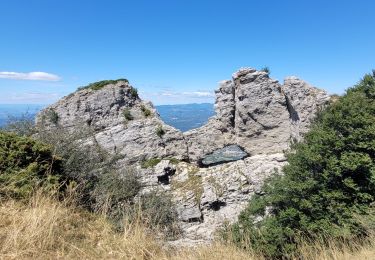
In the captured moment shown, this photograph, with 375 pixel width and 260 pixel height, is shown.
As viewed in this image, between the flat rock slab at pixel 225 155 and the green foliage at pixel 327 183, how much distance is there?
16633 mm

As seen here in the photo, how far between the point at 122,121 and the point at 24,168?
31.3m

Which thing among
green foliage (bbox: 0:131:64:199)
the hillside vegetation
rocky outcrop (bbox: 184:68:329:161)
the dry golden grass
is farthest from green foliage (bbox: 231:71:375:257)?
rocky outcrop (bbox: 184:68:329:161)

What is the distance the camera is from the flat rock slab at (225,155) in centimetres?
3622

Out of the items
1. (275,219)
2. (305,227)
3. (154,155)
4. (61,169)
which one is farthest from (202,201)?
(61,169)

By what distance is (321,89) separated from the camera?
119 feet

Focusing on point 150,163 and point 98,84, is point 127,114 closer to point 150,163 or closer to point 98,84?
point 98,84

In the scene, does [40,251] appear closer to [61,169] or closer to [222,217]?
[61,169]

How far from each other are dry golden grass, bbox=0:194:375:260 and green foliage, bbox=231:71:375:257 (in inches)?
383

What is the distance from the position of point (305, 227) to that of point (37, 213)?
45.7 feet

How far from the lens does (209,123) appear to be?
39.1m

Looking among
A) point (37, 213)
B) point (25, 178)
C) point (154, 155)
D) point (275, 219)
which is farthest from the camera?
point (154, 155)

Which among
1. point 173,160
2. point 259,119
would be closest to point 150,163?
point 173,160

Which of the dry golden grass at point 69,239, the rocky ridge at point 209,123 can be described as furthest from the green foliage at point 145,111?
the dry golden grass at point 69,239

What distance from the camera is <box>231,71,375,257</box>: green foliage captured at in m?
15.3
